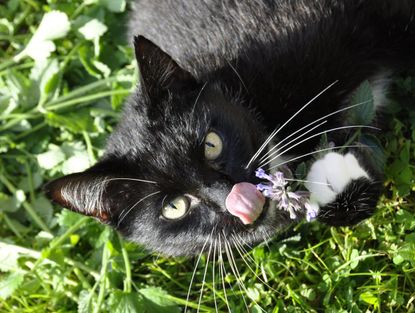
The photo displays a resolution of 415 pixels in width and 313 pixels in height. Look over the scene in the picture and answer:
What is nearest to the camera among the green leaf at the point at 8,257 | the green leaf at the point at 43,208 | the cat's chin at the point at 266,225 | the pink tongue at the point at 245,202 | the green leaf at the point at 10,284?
the pink tongue at the point at 245,202

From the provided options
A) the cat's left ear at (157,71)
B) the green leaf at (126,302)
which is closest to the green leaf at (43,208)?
the green leaf at (126,302)

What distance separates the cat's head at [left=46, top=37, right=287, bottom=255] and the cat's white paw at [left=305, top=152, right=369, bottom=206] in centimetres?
12

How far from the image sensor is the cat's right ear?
4.99 ft

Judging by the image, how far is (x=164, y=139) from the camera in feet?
5.05

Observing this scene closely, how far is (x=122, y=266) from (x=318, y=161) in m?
0.81

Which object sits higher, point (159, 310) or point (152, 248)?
point (152, 248)

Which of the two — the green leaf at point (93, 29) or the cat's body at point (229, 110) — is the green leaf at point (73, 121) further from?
the cat's body at point (229, 110)

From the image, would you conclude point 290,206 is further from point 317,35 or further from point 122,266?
point 122,266

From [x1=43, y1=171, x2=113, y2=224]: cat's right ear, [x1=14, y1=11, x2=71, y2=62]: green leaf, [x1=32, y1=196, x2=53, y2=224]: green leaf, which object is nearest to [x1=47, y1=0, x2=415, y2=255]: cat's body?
[x1=43, y1=171, x2=113, y2=224]: cat's right ear

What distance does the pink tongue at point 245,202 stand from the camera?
1387 mm

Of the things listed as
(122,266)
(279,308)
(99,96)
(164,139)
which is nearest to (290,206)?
(164,139)

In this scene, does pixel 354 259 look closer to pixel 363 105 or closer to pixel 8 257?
pixel 363 105

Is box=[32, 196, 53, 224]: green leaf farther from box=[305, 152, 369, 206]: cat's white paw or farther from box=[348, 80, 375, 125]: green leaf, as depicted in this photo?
box=[348, 80, 375, 125]: green leaf

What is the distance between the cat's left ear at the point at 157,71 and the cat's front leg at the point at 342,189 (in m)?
0.43
